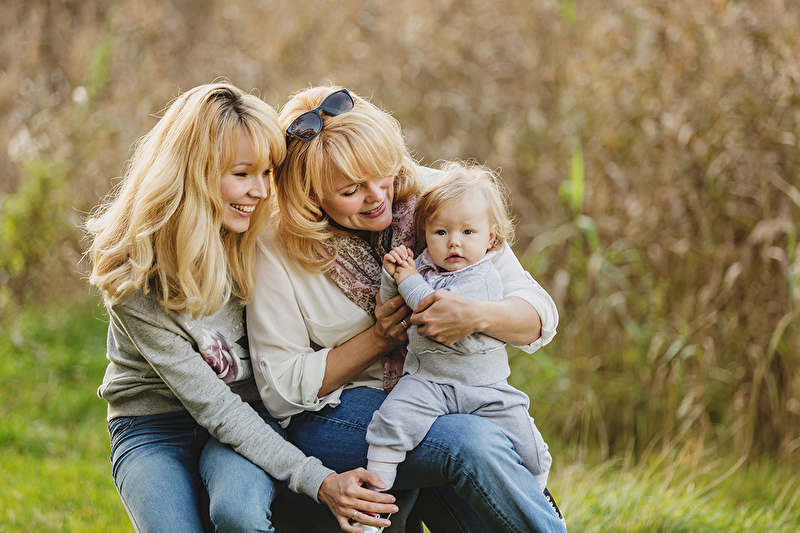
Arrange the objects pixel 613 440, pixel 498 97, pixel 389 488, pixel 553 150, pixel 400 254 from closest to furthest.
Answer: pixel 389 488
pixel 400 254
pixel 613 440
pixel 553 150
pixel 498 97

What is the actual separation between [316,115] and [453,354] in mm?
778

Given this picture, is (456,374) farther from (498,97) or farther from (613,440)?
(498,97)

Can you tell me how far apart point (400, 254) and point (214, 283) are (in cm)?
51

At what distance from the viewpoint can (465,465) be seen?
1911 mm

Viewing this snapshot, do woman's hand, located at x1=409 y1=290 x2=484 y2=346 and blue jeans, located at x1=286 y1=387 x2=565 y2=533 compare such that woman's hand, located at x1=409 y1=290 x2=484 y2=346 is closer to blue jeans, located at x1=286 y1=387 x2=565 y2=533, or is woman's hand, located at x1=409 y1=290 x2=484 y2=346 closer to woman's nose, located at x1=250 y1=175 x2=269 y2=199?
blue jeans, located at x1=286 y1=387 x2=565 y2=533

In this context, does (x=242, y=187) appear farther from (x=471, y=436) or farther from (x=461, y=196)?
(x=471, y=436)

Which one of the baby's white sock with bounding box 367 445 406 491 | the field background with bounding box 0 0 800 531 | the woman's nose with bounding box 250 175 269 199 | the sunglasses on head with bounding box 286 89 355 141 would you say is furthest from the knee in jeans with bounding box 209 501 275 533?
the field background with bounding box 0 0 800 531

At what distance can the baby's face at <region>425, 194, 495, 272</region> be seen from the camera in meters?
2.06

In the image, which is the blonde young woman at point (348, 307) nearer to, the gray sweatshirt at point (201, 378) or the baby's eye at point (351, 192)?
the baby's eye at point (351, 192)

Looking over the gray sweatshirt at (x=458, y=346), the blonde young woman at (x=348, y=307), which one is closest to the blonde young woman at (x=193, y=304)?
the blonde young woman at (x=348, y=307)

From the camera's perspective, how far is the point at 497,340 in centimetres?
209

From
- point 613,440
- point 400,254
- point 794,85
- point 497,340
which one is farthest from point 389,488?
point 794,85

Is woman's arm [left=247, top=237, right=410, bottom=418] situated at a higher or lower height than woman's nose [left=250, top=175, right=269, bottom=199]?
lower

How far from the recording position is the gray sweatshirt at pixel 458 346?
80.3 inches
